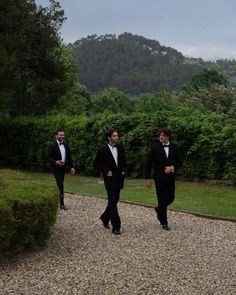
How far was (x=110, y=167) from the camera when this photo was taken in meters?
9.59

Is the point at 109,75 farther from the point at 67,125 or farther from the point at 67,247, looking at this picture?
the point at 67,247

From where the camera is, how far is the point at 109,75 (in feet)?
475

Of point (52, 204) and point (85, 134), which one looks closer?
point (52, 204)

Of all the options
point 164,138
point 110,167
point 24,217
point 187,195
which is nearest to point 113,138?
point 110,167

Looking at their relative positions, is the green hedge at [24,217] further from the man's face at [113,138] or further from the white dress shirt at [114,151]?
the man's face at [113,138]

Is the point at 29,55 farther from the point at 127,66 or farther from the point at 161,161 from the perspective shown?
the point at 127,66

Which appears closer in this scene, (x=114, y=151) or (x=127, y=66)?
(x=114, y=151)

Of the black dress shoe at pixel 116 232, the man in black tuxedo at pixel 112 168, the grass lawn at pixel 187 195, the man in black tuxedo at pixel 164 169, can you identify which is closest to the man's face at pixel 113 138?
the man in black tuxedo at pixel 112 168

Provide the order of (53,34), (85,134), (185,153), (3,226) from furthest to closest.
Answer: 1. (53,34)
2. (85,134)
3. (185,153)
4. (3,226)

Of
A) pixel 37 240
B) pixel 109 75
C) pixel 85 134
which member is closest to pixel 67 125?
pixel 85 134

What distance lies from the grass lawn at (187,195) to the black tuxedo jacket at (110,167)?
5.47ft

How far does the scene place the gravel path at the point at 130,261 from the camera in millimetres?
6336

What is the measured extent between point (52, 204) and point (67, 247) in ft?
2.41

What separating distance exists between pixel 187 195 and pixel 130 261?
7.31 metres
